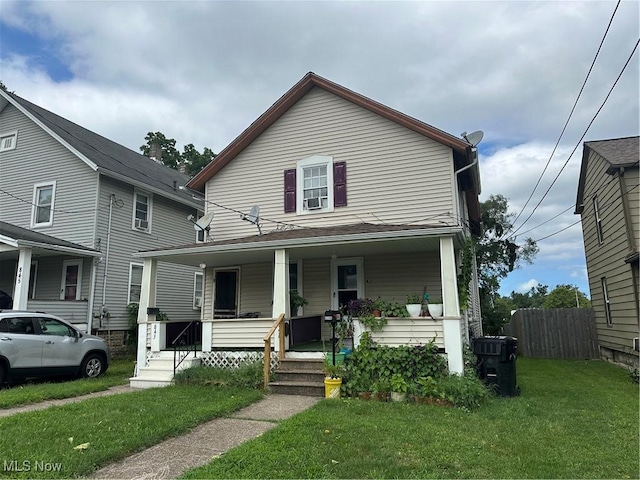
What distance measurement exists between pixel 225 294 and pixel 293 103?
581cm

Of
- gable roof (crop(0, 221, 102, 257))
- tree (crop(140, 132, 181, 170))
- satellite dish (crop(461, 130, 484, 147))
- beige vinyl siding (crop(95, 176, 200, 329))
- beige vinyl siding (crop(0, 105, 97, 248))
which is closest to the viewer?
satellite dish (crop(461, 130, 484, 147))

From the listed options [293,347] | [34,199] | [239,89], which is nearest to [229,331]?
[293,347]

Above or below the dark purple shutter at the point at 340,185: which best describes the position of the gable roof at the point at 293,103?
above

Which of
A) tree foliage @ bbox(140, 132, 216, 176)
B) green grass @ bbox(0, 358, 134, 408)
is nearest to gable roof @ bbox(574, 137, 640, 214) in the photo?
green grass @ bbox(0, 358, 134, 408)

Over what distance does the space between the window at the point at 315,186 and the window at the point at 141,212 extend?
24.4 feet

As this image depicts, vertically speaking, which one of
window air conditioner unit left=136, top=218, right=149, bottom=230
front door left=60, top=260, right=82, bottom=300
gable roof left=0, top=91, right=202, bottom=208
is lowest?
front door left=60, top=260, right=82, bottom=300

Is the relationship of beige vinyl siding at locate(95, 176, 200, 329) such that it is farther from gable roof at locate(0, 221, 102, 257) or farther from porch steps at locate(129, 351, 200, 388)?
porch steps at locate(129, 351, 200, 388)

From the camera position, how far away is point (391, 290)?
10.7m

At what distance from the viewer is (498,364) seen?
788 centimetres

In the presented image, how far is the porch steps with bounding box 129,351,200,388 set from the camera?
29.5ft

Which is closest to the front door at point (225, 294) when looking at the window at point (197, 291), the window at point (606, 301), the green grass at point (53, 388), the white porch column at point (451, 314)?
the green grass at point (53, 388)

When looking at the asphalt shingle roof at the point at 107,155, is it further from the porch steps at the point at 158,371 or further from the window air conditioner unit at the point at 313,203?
the porch steps at the point at 158,371

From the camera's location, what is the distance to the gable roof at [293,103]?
10485mm

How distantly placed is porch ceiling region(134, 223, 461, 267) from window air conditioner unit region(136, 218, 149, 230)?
594cm
